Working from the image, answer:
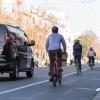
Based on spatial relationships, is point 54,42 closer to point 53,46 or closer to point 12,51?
point 53,46

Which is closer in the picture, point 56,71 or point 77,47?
point 56,71

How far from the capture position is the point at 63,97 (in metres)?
13.3

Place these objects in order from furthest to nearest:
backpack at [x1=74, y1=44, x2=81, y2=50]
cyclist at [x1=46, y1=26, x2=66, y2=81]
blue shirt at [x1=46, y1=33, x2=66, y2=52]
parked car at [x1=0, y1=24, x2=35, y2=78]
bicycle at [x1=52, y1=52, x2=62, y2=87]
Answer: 1. backpack at [x1=74, y1=44, x2=81, y2=50]
2. parked car at [x1=0, y1=24, x2=35, y2=78]
3. blue shirt at [x1=46, y1=33, x2=66, y2=52]
4. cyclist at [x1=46, y1=26, x2=66, y2=81]
5. bicycle at [x1=52, y1=52, x2=62, y2=87]

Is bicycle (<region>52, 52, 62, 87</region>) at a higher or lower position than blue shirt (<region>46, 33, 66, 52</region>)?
lower

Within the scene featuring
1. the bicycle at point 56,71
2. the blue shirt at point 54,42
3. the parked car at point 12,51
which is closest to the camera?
the bicycle at point 56,71

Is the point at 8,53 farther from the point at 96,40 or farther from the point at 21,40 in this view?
the point at 96,40

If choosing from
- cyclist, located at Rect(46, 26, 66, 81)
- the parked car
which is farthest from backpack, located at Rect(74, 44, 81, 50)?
cyclist, located at Rect(46, 26, 66, 81)

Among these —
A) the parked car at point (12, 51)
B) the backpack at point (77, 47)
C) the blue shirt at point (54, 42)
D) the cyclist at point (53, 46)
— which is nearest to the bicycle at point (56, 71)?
the cyclist at point (53, 46)

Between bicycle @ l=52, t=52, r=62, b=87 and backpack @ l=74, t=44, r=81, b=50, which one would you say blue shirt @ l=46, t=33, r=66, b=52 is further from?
backpack @ l=74, t=44, r=81, b=50

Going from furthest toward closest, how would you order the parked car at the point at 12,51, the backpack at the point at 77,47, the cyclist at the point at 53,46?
1. the backpack at the point at 77,47
2. the parked car at the point at 12,51
3. the cyclist at the point at 53,46

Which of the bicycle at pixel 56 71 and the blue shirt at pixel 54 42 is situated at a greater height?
the blue shirt at pixel 54 42

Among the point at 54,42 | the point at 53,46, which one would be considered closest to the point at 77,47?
the point at 54,42

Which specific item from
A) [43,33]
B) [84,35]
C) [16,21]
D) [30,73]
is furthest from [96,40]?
[30,73]

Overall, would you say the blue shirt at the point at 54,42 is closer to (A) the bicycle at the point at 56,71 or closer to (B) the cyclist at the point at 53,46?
(B) the cyclist at the point at 53,46
